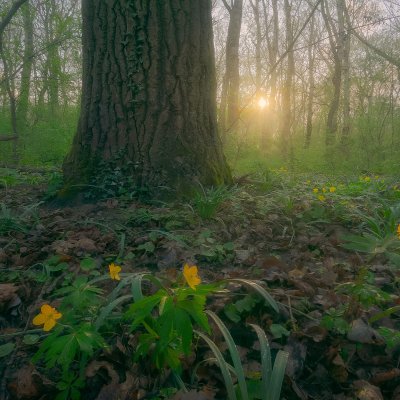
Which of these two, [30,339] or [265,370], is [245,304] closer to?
[265,370]

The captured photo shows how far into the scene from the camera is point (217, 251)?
7.82 ft

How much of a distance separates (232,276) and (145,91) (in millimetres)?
2002

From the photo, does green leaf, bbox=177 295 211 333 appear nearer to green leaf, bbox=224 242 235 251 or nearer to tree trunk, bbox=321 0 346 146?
green leaf, bbox=224 242 235 251

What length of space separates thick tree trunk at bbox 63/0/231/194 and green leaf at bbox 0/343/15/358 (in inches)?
78.1

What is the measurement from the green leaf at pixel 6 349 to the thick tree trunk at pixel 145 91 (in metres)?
1.98

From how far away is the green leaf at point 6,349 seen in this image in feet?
4.75

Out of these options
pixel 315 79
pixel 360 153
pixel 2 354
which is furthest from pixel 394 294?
pixel 315 79

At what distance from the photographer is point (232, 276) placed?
2.04m

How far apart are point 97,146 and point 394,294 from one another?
271 cm

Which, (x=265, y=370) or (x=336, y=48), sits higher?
(x=336, y=48)

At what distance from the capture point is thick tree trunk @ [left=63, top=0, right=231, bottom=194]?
3236mm

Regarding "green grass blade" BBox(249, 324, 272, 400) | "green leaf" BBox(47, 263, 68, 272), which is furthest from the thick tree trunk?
"green grass blade" BBox(249, 324, 272, 400)

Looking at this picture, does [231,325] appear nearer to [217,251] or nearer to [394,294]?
[217,251]

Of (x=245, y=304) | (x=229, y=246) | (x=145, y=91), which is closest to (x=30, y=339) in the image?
(x=245, y=304)
